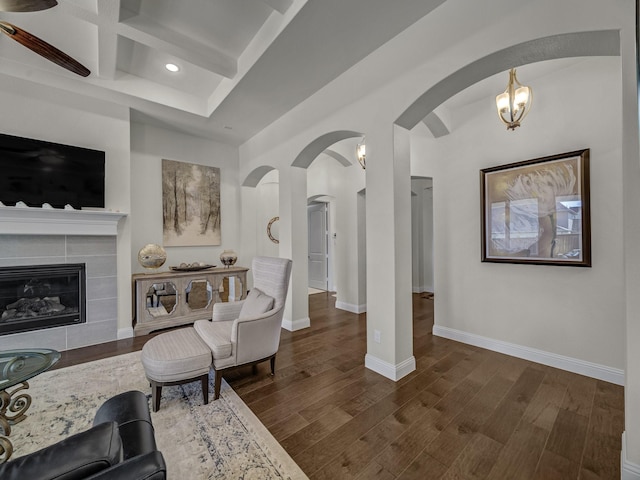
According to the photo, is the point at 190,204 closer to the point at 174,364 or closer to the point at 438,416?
the point at 174,364

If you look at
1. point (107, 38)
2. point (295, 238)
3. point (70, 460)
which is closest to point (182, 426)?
point (70, 460)

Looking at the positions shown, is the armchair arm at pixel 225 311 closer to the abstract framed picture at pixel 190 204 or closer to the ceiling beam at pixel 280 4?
the abstract framed picture at pixel 190 204

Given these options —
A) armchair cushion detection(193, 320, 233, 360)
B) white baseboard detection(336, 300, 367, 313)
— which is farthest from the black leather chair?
white baseboard detection(336, 300, 367, 313)

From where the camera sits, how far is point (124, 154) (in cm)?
374

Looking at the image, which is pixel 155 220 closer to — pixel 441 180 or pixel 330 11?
pixel 330 11

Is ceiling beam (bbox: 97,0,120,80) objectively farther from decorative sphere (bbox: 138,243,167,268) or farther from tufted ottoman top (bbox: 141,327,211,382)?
tufted ottoman top (bbox: 141,327,211,382)

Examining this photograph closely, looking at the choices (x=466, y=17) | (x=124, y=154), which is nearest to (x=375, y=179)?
(x=466, y=17)

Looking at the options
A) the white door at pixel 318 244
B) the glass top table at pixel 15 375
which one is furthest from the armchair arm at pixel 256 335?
the white door at pixel 318 244

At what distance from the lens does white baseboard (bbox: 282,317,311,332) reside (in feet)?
13.1

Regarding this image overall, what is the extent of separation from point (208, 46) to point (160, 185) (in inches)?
96.7

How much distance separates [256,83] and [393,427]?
11.9 ft

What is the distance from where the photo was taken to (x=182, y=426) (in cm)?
192

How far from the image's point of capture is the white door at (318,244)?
7076 millimetres

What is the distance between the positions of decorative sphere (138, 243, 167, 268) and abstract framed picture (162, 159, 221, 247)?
51 centimetres
